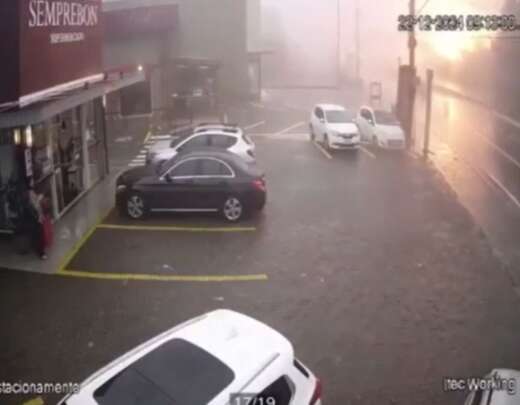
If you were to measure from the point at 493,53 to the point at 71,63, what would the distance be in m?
17.0

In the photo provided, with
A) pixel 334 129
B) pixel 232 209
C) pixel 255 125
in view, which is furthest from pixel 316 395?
pixel 255 125

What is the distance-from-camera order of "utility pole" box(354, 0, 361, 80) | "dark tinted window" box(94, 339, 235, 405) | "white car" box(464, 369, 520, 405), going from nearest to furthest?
"dark tinted window" box(94, 339, 235, 405) < "white car" box(464, 369, 520, 405) < "utility pole" box(354, 0, 361, 80)

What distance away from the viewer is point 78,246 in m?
13.1

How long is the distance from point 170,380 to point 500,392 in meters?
3.65

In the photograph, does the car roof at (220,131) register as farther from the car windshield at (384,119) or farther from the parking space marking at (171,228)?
the car windshield at (384,119)

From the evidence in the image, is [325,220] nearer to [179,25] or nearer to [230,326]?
[230,326]

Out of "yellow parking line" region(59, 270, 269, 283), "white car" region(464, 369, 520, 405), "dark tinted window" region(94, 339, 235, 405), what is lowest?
"yellow parking line" region(59, 270, 269, 283)

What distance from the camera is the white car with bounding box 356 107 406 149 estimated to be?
25188mm

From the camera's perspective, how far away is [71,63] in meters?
14.6

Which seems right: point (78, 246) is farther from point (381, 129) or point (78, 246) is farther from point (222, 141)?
point (381, 129)

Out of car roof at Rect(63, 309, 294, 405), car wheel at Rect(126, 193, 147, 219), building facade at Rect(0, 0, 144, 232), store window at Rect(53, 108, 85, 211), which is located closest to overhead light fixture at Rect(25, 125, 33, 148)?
building facade at Rect(0, 0, 144, 232)

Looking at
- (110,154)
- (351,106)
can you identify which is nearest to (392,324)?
(110,154)

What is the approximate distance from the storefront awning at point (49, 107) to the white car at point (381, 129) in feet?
42.4

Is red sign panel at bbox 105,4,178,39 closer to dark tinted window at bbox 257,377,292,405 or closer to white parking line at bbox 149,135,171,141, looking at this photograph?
white parking line at bbox 149,135,171,141
